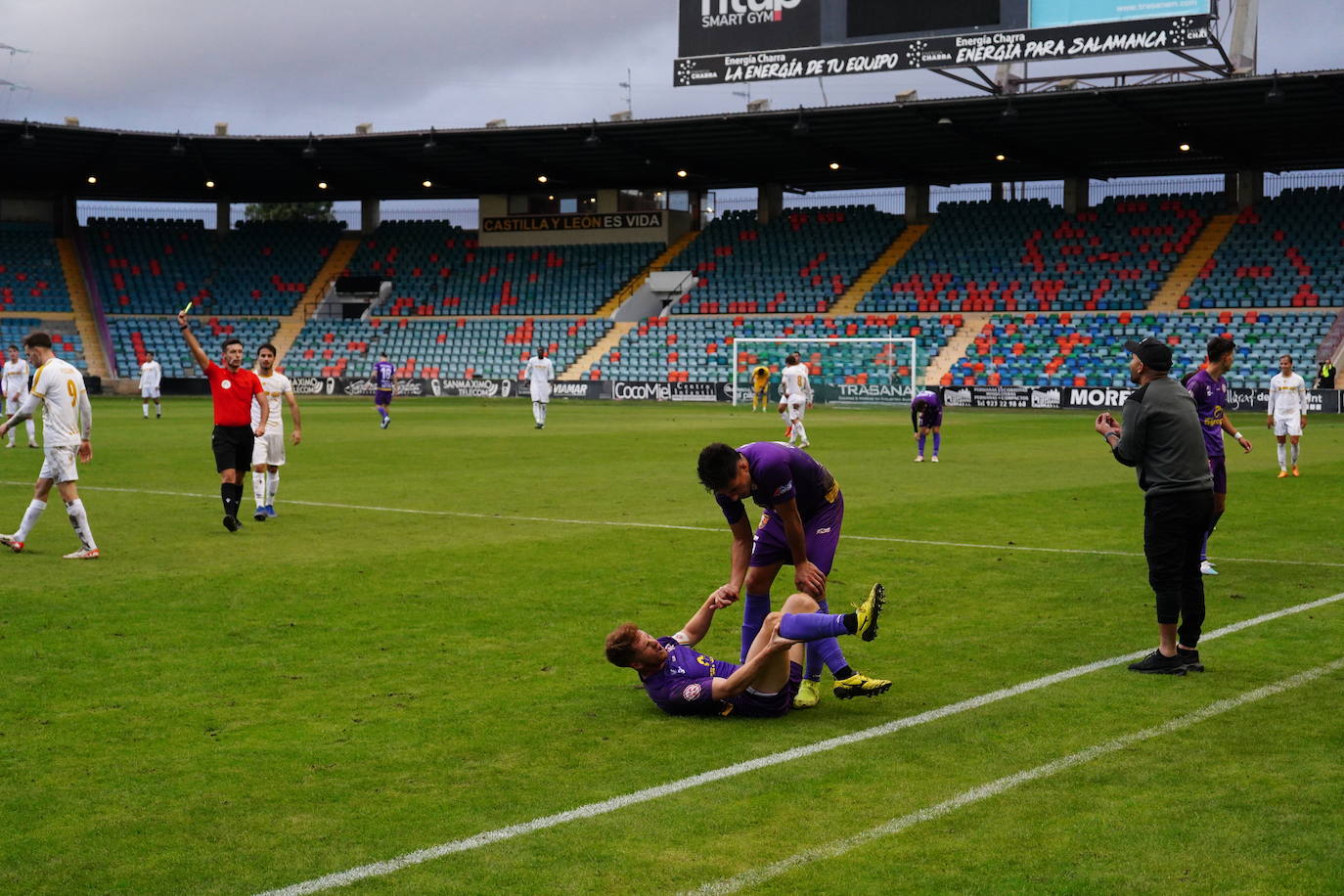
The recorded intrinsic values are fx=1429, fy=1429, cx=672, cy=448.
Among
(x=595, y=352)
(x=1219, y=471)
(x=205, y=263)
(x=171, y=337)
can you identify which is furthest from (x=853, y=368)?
(x=1219, y=471)

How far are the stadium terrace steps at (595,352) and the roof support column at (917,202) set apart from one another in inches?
545

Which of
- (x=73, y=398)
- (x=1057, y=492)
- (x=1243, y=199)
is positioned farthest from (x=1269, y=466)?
(x=1243, y=199)

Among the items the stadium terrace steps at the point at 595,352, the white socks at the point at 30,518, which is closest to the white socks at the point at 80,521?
the white socks at the point at 30,518

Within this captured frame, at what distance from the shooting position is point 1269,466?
25703mm

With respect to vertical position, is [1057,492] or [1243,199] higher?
[1243,199]

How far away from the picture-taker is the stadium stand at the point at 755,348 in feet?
180

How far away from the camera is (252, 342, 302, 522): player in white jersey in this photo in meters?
17.2

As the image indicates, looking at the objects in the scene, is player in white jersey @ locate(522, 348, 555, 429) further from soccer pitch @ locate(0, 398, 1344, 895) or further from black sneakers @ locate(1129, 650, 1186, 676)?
black sneakers @ locate(1129, 650, 1186, 676)

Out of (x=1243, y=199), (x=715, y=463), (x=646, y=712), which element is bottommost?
(x=646, y=712)

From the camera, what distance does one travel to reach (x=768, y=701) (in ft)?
26.0

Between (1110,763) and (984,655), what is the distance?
261cm

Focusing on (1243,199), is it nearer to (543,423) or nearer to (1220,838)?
(543,423)

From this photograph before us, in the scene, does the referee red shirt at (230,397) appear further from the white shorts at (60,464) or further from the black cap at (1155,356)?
the black cap at (1155,356)

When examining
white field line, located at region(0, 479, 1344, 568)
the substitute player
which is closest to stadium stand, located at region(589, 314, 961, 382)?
the substitute player
